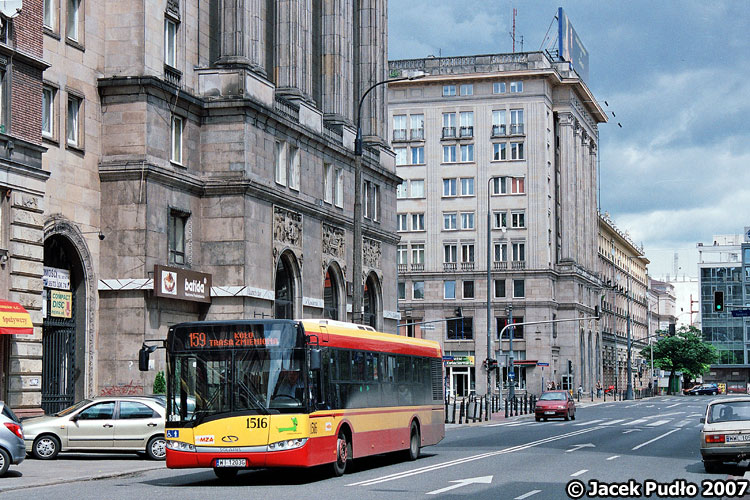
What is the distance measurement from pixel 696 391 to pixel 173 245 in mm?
102689

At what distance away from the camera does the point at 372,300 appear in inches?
2304

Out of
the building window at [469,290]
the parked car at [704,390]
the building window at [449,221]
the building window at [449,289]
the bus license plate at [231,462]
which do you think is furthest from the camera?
the parked car at [704,390]

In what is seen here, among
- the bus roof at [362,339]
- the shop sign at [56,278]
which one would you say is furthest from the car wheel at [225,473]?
the shop sign at [56,278]

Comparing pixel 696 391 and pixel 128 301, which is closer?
pixel 128 301

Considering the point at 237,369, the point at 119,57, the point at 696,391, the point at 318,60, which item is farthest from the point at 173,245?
the point at 696,391

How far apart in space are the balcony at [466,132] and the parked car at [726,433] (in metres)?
79.1

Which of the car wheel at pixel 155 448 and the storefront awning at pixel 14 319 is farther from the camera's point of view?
the storefront awning at pixel 14 319

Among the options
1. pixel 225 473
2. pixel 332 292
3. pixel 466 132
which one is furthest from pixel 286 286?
pixel 466 132

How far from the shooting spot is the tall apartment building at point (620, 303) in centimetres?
12594

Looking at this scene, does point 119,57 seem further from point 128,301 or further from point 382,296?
point 382,296

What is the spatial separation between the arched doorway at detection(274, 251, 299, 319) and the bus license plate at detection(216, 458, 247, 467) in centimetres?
2637

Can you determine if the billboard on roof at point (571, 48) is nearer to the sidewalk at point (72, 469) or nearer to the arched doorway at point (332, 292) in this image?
the arched doorway at point (332, 292)

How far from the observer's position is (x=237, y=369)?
20.5m

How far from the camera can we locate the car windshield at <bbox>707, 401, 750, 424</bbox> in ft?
72.0
